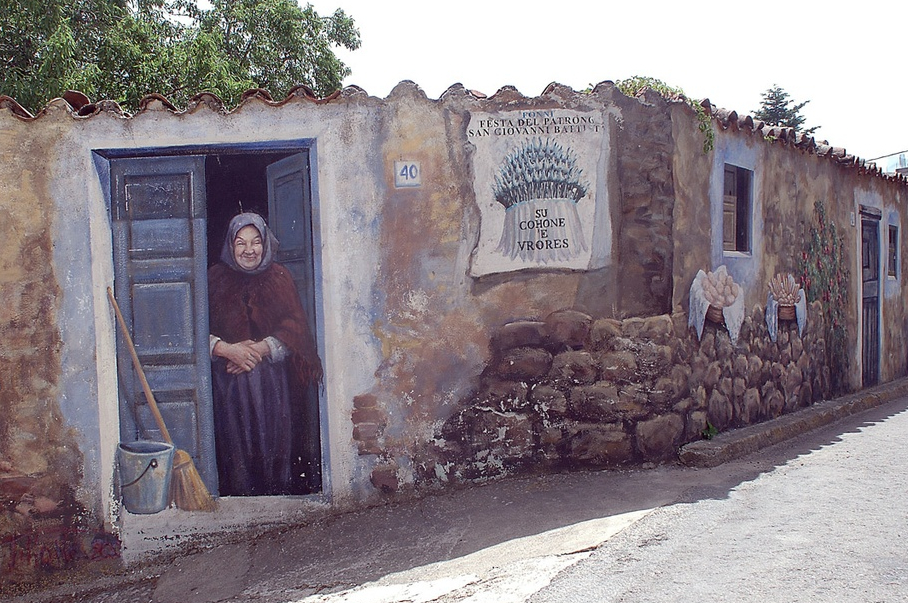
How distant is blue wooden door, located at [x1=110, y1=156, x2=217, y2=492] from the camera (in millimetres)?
5484

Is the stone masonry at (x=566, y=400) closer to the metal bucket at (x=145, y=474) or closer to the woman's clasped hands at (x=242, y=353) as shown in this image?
the woman's clasped hands at (x=242, y=353)

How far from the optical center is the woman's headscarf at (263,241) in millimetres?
5508

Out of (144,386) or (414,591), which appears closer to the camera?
(414,591)

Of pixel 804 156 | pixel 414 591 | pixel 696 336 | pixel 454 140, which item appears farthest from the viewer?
pixel 804 156

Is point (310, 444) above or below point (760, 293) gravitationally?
below

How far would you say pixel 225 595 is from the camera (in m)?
4.78

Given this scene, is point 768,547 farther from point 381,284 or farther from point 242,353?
point 242,353

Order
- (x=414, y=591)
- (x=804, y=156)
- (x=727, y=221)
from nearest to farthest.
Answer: (x=414, y=591) → (x=727, y=221) → (x=804, y=156)

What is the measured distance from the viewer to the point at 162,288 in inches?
216

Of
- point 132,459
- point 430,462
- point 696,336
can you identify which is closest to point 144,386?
point 132,459

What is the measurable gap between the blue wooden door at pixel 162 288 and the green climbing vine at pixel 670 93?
3.14 metres

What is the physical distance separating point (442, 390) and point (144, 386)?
209cm

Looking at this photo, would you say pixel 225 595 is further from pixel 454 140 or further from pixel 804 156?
pixel 804 156

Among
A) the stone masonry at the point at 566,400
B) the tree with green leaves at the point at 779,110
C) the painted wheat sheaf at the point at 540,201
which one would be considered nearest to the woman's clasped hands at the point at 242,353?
the stone masonry at the point at 566,400
